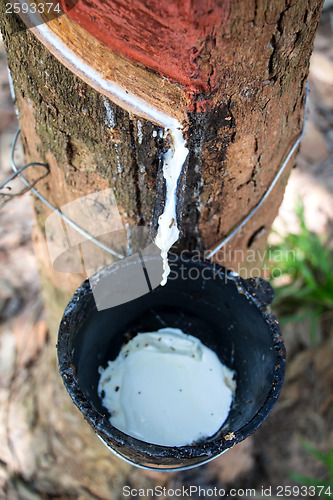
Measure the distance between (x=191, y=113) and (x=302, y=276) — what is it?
6.16 feet

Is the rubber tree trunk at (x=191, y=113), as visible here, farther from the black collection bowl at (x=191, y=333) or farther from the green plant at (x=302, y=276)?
the green plant at (x=302, y=276)

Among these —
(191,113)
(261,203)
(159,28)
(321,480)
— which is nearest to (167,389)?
(261,203)

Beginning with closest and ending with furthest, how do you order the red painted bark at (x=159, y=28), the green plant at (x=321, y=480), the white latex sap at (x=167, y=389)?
1. the red painted bark at (x=159, y=28)
2. the white latex sap at (x=167, y=389)
3. the green plant at (x=321, y=480)

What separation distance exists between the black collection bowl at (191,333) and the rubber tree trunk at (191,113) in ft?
0.48

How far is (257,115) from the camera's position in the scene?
1.04 m

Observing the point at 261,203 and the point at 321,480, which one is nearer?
the point at 261,203

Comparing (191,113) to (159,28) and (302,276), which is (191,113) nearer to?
(159,28)

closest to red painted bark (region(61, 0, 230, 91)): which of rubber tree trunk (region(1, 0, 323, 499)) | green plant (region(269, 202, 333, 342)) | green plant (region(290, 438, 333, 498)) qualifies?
rubber tree trunk (region(1, 0, 323, 499))

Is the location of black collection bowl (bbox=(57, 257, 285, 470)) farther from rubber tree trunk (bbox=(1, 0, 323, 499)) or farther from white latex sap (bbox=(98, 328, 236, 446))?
rubber tree trunk (bbox=(1, 0, 323, 499))

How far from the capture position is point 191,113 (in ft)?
3.13

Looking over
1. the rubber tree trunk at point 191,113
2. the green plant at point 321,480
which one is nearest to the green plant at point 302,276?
the green plant at point 321,480

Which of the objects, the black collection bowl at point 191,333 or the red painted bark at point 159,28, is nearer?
the red painted bark at point 159,28

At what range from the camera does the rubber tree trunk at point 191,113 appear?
0.86 meters

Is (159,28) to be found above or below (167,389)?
above
